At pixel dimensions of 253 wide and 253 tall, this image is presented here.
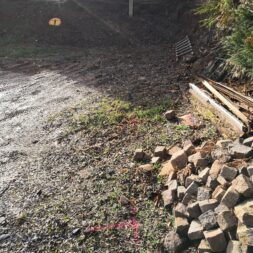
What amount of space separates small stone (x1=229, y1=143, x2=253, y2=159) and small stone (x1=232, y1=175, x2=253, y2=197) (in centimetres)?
66

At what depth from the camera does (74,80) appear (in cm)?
1102

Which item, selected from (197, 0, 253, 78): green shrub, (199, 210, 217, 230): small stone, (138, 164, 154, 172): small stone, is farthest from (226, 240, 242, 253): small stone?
(197, 0, 253, 78): green shrub

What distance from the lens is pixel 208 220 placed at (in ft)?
13.9

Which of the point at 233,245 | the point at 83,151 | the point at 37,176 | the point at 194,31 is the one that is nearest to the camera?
the point at 233,245

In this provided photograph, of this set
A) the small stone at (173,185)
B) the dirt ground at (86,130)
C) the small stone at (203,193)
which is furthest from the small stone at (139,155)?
the small stone at (203,193)

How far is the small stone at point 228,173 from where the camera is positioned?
14.9ft

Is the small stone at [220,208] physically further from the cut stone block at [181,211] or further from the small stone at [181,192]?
the small stone at [181,192]

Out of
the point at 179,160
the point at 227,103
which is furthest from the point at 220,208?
the point at 227,103

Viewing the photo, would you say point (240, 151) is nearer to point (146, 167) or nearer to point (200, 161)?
point (200, 161)

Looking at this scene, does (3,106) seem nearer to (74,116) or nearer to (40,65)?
(74,116)

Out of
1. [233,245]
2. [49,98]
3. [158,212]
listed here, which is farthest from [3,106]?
[233,245]

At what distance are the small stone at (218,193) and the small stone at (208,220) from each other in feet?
0.73

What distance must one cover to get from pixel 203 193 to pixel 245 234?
93 centimetres

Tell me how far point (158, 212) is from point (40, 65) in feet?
31.2
